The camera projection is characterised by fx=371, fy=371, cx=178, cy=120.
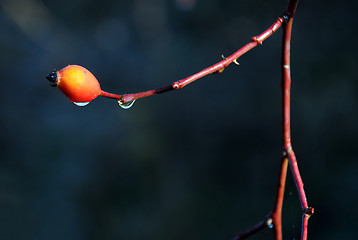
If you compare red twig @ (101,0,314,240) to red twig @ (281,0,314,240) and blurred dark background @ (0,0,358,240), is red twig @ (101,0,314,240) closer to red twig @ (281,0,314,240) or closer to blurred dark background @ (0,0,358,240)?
red twig @ (281,0,314,240)

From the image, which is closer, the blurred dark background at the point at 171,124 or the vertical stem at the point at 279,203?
the vertical stem at the point at 279,203

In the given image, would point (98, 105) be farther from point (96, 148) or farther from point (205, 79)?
point (205, 79)

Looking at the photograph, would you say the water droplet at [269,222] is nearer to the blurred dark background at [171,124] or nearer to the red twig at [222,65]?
the red twig at [222,65]

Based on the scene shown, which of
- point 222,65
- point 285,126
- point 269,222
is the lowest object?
point 269,222

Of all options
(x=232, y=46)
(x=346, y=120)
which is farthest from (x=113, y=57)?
(x=346, y=120)

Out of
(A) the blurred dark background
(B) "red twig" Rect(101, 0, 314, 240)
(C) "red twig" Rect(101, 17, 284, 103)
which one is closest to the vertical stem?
(B) "red twig" Rect(101, 0, 314, 240)

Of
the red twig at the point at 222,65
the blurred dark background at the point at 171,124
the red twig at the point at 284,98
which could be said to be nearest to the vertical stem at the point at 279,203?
the red twig at the point at 284,98

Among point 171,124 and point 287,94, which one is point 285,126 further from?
point 171,124

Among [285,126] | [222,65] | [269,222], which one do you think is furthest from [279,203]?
[222,65]
